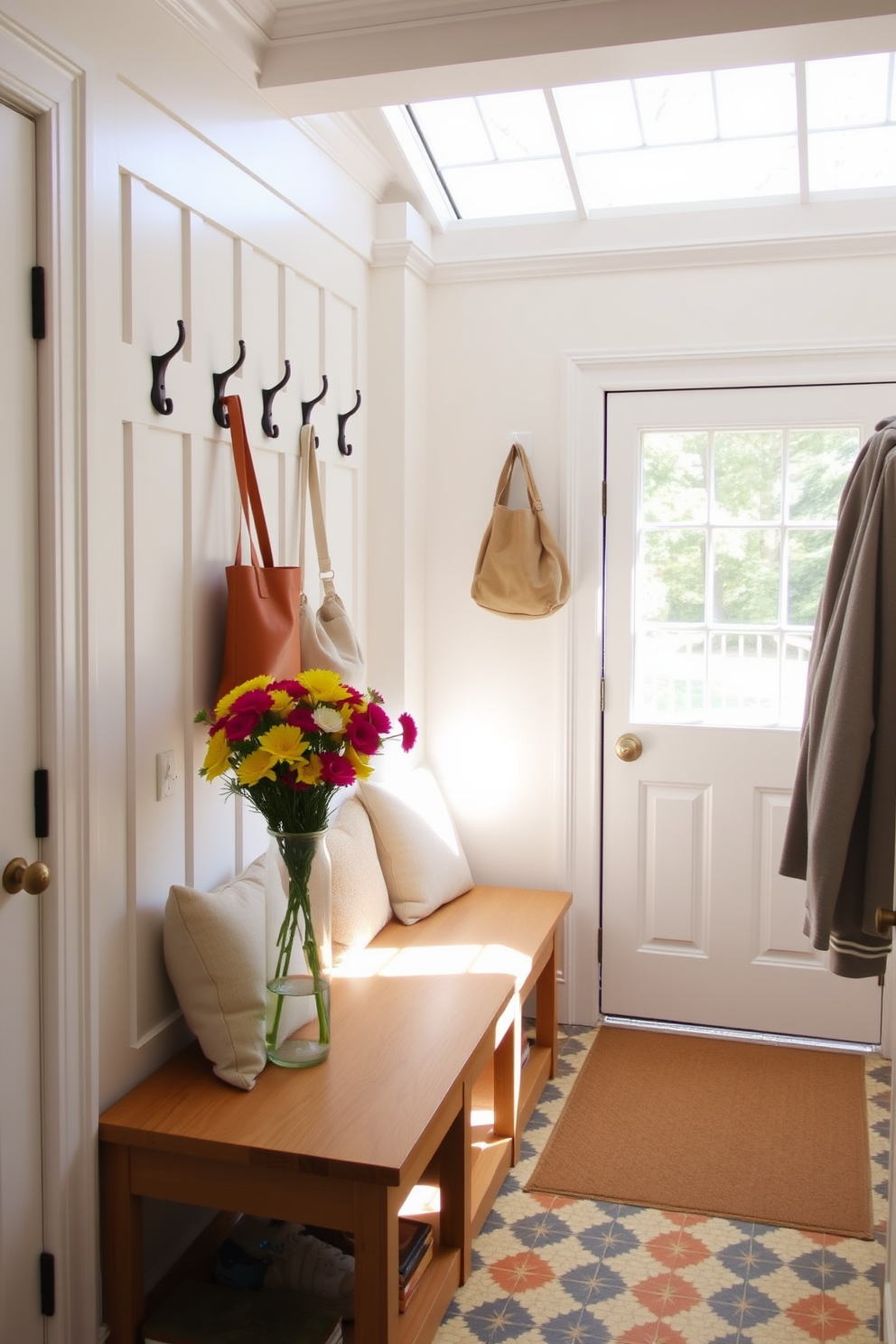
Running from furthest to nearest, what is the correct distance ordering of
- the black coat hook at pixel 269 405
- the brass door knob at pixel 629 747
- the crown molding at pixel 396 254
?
the brass door knob at pixel 629 747, the crown molding at pixel 396 254, the black coat hook at pixel 269 405

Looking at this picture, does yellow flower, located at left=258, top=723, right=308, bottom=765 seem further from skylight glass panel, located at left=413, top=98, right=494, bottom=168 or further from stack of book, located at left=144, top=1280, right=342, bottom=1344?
skylight glass panel, located at left=413, top=98, right=494, bottom=168

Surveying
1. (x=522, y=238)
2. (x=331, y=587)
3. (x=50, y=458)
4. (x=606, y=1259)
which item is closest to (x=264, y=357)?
(x=331, y=587)

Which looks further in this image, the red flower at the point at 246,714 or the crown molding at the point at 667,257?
the crown molding at the point at 667,257

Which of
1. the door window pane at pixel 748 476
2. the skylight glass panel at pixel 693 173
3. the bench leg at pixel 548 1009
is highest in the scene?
the skylight glass panel at pixel 693 173

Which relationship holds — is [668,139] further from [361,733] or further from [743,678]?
[361,733]

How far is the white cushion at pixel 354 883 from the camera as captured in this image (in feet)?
9.00

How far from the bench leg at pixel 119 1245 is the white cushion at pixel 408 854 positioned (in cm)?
116

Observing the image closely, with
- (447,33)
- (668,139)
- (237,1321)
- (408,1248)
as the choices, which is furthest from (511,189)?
(237,1321)

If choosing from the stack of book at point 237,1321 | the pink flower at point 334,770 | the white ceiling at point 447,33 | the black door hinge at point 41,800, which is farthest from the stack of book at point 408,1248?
the white ceiling at point 447,33

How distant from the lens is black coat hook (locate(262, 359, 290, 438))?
2512mm

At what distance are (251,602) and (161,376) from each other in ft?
1.48

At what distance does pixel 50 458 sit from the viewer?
1.76m

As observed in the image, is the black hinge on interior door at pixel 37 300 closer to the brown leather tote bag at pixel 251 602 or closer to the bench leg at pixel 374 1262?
the brown leather tote bag at pixel 251 602

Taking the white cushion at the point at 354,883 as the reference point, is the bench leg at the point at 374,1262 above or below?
below
